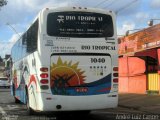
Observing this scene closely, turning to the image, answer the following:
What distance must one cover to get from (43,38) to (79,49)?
1.25 metres

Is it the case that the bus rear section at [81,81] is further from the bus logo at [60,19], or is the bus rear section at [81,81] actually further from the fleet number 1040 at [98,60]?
the bus logo at [60,19]

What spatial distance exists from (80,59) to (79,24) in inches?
46.5

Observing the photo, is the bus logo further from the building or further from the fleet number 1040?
the building

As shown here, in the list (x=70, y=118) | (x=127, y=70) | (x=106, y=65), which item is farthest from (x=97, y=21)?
(x=127, y=70)

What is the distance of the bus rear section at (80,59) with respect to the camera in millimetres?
14367

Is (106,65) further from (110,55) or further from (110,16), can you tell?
(110,16)

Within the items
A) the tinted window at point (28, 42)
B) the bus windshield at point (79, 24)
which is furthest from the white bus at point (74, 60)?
the tinted window at point (28, 42)

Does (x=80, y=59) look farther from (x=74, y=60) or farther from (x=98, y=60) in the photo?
(x=98, y=60)

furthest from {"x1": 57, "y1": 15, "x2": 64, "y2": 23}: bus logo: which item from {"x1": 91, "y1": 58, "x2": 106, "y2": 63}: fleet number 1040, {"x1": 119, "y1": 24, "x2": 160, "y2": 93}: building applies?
{"x1": 119, "y1": 24, "x2": 160, "y2": 93}: building

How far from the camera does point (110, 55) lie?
15.0m

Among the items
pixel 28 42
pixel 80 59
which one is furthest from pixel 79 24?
pixel 28 42

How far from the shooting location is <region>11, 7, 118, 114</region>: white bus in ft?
47.0

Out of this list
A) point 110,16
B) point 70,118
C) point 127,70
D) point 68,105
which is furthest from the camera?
point 127,70

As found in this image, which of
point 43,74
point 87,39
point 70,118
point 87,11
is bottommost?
point 70,118
